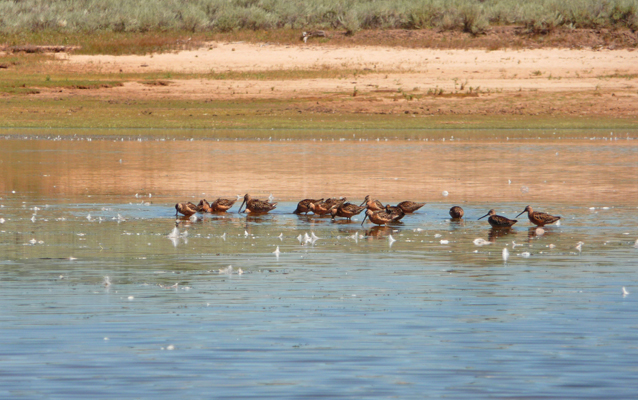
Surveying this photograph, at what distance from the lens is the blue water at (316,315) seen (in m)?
6.65

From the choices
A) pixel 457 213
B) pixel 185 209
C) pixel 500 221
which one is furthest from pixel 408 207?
pixel 185 209

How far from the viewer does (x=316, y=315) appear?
27.9 ft

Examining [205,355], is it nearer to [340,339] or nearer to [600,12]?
[340,339]

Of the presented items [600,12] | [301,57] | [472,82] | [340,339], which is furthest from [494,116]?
[340,339]

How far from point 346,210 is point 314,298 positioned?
6.57 metres

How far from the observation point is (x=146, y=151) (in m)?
31.2

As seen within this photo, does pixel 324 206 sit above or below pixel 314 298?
above

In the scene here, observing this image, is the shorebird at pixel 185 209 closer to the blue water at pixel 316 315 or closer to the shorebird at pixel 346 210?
the blue water at pixel 316 315

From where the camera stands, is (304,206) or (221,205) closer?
(304,206)

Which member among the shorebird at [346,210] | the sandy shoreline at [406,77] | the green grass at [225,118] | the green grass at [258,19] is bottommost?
the shorebird at [346,210]

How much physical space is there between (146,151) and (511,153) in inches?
447

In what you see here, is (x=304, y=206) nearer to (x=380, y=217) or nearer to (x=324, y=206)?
(x=324, y=206)

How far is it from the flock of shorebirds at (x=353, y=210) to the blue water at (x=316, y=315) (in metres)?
0.53

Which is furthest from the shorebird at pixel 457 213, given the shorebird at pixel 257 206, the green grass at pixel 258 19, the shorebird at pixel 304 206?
the green grass at pixel 258 19
